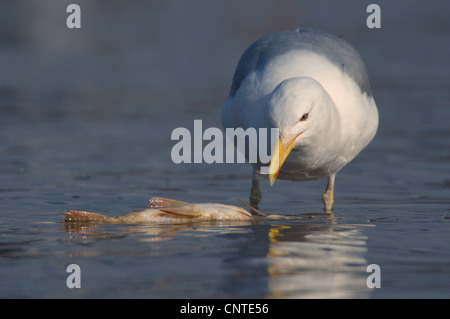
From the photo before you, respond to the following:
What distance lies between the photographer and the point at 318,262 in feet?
16.4

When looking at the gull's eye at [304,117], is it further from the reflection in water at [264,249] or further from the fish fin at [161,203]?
the fish fin at [161,203]

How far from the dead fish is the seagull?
42cm

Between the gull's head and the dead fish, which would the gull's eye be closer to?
the gull's head

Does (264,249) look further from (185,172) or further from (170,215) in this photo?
(185,172)

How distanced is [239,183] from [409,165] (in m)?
1.90

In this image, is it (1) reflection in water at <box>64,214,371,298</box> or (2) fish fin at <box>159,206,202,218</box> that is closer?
(1) reflection in water at <box>64,214,371,298</box>

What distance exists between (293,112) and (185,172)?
3.32 metres

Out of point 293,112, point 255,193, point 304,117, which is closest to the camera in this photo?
point 293,112

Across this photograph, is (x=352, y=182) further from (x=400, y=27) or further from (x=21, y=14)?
(x=21, y=14)

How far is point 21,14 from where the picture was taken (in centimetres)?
1934

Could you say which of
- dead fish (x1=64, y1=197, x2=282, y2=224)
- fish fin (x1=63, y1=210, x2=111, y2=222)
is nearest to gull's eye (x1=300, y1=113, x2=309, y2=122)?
dead fish (x1=64, y1=197, x2=282, y2=224)

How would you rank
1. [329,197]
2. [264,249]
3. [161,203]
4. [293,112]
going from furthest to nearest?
[329,197], [161,203], [293,112], [264,249]

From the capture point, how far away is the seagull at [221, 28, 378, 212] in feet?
18.5

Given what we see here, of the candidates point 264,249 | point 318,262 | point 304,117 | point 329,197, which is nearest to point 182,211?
point 264,249
